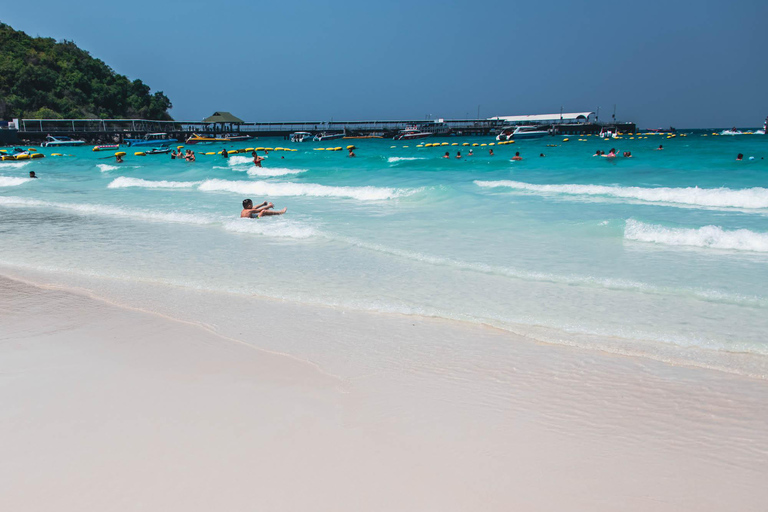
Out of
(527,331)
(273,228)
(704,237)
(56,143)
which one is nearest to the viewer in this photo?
(527,331)

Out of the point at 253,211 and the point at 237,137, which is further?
the point at 237,137

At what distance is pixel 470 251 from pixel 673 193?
12.0m

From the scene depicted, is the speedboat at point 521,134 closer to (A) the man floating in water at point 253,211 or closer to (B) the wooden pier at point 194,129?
(B) the wooden pier at point 194,129

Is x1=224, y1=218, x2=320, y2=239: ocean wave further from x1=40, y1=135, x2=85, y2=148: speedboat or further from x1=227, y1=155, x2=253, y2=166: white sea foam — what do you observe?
x1=40, y1=135, x2=85, y2=148: speedboat

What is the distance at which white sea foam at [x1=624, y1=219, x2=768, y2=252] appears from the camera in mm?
10266

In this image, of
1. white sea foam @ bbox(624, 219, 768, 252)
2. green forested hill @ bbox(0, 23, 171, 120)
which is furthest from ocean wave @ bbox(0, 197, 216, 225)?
green forested hill @ bbox(0, 23, 171, 120)

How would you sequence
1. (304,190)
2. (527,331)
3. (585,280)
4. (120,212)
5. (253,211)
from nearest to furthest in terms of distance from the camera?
(527,331)
(585,280)
(253,211)
(120,212)
(304,190)

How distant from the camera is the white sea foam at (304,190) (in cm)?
1977

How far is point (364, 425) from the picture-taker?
382 centimetres

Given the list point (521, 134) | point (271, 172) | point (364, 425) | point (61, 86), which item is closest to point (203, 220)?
point (364, 425)

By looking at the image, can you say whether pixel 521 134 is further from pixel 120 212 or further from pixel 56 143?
pixel 120 212

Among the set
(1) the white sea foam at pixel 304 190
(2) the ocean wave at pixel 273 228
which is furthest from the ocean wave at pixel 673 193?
(2) the ocean wave at pixel 273 228

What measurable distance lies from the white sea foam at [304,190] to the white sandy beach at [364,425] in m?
14.2

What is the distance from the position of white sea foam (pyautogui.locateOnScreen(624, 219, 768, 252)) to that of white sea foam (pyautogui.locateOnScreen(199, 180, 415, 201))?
9.48m
